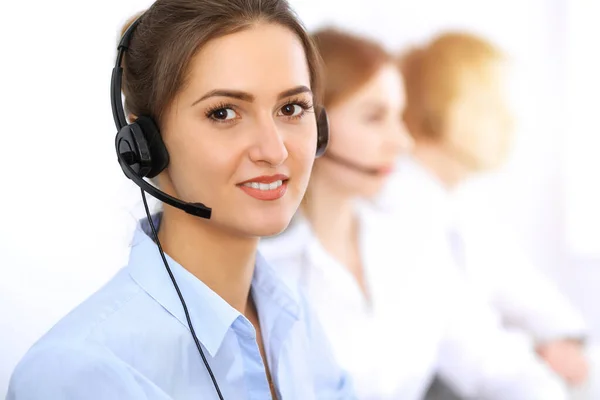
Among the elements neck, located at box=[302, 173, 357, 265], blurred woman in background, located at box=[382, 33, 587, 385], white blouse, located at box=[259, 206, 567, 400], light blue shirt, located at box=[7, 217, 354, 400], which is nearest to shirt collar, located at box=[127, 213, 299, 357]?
light blue shirt, located at box=[7, 217, 354, 400]

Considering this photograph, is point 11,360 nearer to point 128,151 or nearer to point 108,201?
point 108,201

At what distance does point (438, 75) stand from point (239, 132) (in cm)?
156

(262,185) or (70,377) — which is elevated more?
(262,185)

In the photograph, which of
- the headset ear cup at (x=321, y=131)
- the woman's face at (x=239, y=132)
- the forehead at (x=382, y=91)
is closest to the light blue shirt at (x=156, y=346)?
the woman's face at (x=239, y=132)

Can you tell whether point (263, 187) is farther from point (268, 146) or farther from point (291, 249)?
point (291, 249)

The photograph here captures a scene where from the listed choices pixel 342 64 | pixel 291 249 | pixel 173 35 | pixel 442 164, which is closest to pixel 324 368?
pixel 173 35

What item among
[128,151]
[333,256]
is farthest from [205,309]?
[333,256]

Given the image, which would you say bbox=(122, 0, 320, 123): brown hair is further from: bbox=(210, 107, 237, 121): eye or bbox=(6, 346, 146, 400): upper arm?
bbox=(6, 346, 146, 400): upper arm

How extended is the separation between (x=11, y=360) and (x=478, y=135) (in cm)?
171

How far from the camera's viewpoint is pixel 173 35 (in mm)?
910

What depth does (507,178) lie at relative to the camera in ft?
8.36

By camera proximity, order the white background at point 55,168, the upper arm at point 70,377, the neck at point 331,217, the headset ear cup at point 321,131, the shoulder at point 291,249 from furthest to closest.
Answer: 1. the neck at point 331,217
2. the shoulder at point 291,249
3. the white background at point 55,168
4. the headset ear cup at point 321,131
5. the upper arm at point 70,377

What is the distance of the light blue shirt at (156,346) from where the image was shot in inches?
31.9

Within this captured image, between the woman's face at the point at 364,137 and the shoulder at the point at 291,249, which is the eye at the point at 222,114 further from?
the woman's face at the point at 364,137
